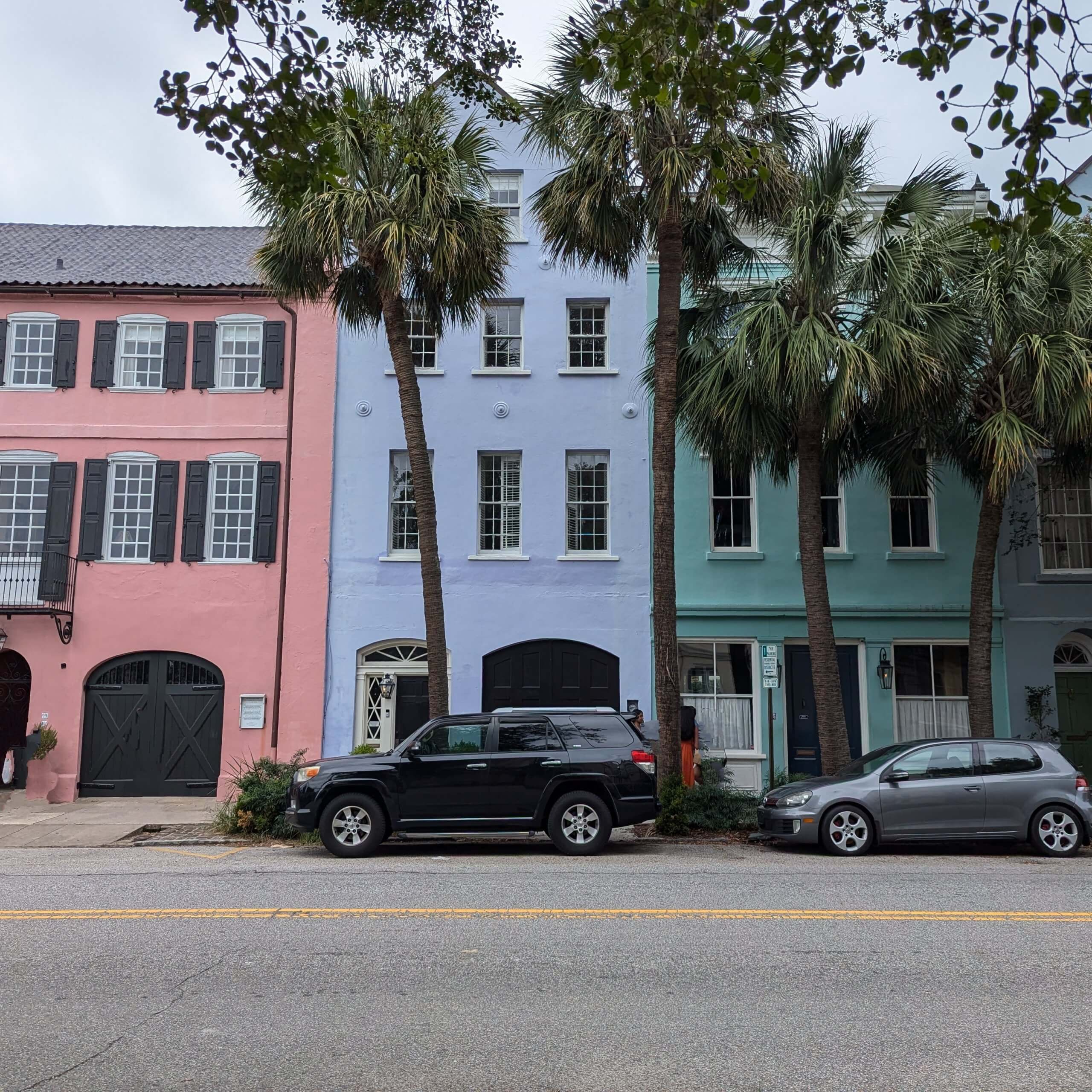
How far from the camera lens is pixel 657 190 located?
45.1 ft

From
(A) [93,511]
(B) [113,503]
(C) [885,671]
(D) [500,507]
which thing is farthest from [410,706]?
(C) [885,671]

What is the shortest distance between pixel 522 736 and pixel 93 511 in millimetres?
11060

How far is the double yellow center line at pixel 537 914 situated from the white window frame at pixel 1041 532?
37.8 feet

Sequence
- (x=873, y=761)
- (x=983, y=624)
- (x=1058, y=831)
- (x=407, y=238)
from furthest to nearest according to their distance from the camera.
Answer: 1. (x=983, y=624)
2. (x=407, y=238)
3. (x=873, y=761)
4. (x=1058, y=831)

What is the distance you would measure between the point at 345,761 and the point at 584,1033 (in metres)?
6.99

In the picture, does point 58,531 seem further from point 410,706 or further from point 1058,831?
point 1058,831

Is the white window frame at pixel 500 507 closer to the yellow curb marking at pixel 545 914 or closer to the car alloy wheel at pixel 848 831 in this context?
the car alloy wheel at pixel 848 831

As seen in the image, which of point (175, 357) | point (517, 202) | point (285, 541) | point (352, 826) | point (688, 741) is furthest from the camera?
point (517, 202)

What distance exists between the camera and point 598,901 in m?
8.54

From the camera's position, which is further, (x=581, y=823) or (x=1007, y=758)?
(x=1007, y=758)

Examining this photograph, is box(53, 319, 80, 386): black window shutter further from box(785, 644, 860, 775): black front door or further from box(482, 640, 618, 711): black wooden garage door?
box(785, 644, 860, 775): black front door

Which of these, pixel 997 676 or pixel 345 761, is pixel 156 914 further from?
pixel 997 676

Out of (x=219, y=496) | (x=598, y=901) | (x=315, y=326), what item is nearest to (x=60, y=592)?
(x=219, y=496)

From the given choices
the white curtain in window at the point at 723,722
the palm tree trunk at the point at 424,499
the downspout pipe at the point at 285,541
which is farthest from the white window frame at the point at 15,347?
the white curtain in window at the point at 723,722
